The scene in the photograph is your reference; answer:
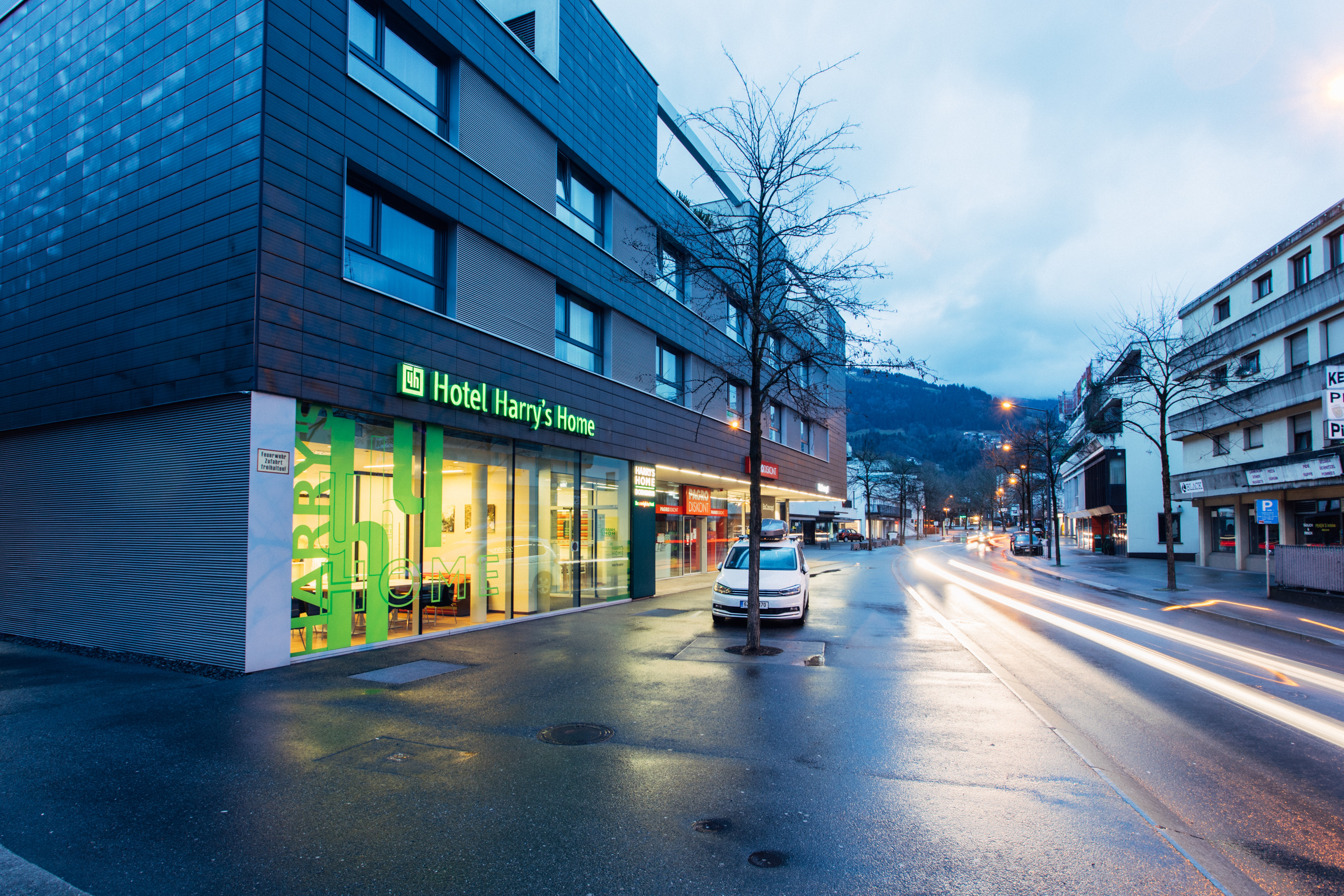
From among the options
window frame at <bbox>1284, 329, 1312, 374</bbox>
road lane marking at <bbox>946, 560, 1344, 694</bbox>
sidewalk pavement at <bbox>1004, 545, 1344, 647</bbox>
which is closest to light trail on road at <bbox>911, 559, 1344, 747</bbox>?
road lane marking at <bbox>946, 560, 1344, 694</bbox>

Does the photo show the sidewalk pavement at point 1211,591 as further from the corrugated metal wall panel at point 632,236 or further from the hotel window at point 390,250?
the hotel window at point 390,250

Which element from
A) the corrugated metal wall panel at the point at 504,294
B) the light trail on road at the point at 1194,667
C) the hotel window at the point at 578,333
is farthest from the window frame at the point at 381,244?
the light trail on road at the point at 1194,667

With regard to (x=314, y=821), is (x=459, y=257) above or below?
above

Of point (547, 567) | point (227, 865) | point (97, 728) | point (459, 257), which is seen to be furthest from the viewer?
point (547, 567)

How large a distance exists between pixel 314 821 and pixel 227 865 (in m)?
0.61

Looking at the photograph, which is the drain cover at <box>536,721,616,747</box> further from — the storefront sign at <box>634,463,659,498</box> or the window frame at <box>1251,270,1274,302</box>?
the window frame at <box>1251,270,1274,302</box>

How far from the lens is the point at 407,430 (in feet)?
37.8

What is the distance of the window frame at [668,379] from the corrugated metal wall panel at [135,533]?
1243cm

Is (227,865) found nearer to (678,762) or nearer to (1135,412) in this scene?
(678,762)

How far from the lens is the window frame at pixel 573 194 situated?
1647 cm

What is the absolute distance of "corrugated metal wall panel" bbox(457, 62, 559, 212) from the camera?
13344 millimetres

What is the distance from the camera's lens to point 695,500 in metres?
25.5

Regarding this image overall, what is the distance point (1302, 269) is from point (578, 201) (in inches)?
1148

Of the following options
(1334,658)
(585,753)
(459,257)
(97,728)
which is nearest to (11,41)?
(459,257)
